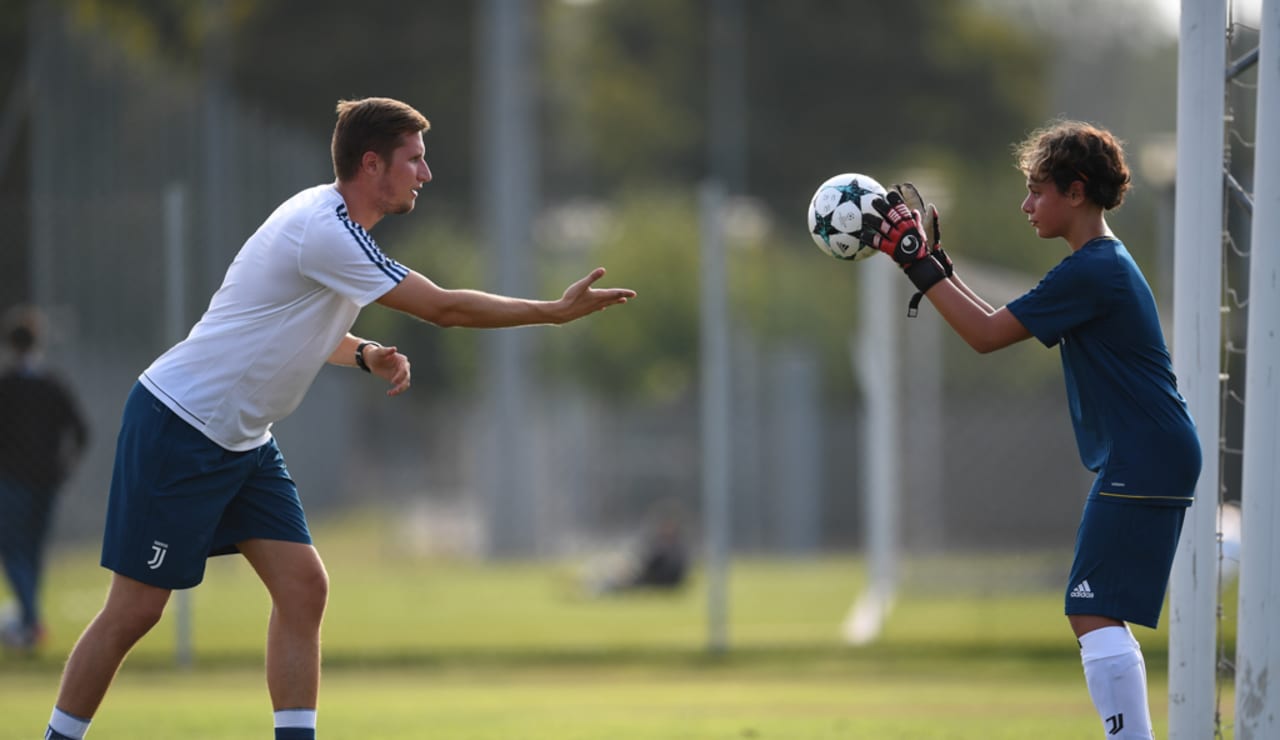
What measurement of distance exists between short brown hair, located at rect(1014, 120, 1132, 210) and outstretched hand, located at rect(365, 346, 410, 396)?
7.25 ft

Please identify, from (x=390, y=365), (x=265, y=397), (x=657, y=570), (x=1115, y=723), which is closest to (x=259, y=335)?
(x=265, y=397)

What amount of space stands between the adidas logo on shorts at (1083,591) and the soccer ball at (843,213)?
1.28m

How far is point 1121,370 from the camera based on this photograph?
5.15 meters

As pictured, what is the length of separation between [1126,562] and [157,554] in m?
3.13

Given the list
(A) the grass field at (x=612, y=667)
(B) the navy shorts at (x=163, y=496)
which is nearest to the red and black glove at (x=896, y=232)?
(B) the navy shorts at (x=163, y=496)

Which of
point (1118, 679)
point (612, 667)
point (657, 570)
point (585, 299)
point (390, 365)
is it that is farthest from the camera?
point (657, 570)

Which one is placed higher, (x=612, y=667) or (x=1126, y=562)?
(x=1126, y=562)

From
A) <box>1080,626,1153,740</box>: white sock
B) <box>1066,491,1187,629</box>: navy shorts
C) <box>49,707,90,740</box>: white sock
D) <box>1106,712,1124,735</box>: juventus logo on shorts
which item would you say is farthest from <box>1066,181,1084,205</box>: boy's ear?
<box>49,707,90,740</box>: white sock

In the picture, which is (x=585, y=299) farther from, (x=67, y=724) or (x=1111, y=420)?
(x=67, y=724)

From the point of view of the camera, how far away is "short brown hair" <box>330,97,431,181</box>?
5.57 meters

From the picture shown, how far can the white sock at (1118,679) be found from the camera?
16.8ft

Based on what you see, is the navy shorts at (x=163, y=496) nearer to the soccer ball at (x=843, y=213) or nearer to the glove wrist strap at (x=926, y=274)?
the soccer ball at (x=843, y=213)

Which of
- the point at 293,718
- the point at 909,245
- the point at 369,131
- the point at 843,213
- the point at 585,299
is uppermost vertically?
the point at 369,131

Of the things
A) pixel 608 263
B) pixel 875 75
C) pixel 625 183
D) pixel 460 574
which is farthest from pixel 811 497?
pixel 625 183
